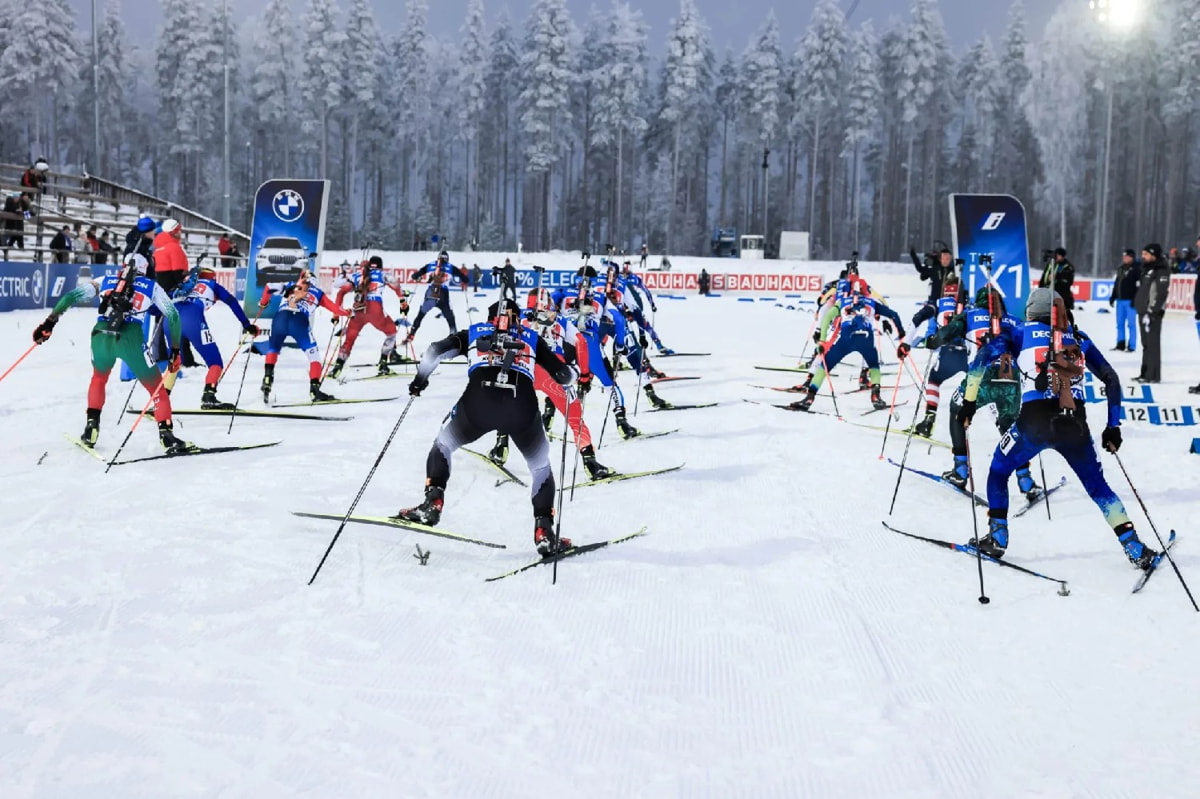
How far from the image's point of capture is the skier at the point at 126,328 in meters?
8.59

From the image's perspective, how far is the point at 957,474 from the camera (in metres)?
8.52

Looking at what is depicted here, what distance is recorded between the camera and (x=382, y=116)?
72000 mm

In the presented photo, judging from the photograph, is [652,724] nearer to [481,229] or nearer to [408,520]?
[408,520]

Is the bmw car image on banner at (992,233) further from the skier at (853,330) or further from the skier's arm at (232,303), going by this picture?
the skier's arm at (232,303)

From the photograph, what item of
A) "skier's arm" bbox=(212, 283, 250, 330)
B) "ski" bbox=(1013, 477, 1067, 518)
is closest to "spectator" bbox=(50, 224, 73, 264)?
"skier's arm" bbox=(212, 283, 250, 330)

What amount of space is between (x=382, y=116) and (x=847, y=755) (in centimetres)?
7378

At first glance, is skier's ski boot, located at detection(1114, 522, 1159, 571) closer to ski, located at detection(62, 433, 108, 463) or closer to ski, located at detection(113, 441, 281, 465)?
ski, located at detection(113, 441, 281, 465)

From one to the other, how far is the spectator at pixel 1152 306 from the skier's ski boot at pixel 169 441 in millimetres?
13006

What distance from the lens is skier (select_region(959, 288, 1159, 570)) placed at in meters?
5.92

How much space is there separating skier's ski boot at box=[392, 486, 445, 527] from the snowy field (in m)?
0.25

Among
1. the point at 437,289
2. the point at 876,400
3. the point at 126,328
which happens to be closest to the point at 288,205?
the point at 437,289

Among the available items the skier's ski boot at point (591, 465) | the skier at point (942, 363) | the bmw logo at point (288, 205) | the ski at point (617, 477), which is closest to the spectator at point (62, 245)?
the bmw logo at point (288, 205)

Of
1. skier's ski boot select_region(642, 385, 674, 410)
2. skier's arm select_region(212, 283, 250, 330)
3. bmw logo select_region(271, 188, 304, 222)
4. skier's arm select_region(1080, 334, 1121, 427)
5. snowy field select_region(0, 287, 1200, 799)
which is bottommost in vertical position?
snowy field select_region(0, 287, 1200, 799)

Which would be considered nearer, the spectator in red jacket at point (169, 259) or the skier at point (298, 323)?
the spectator in red jacket at point (169, 259)
